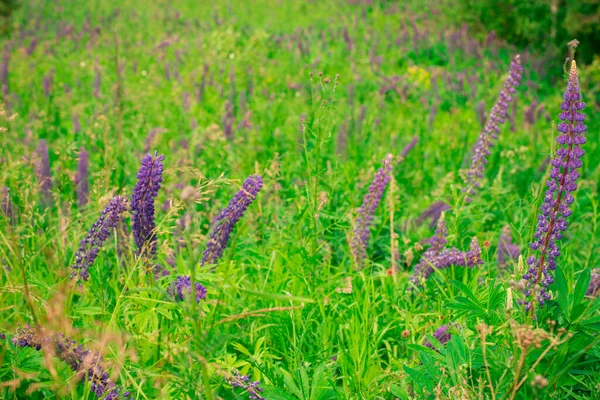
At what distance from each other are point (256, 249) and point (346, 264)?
1.75 ft

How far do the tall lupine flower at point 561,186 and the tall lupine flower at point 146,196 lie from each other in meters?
1.23

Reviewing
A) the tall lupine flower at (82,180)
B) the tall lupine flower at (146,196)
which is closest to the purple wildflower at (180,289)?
the tall lupine flower at (146,196)

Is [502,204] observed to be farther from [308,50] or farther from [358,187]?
[308,50]

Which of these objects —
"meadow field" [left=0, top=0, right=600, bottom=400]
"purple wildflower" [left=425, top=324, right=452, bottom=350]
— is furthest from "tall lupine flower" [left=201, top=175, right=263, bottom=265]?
"purple wildflower" [left=425, top=324, right=452, bottom=350]

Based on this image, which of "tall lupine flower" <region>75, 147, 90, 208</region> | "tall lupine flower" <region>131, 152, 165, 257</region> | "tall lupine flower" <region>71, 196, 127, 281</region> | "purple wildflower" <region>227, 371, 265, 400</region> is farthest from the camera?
"tall lupine flower" <region>75, 147, 90, 208</region>

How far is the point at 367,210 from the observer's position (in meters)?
2.79

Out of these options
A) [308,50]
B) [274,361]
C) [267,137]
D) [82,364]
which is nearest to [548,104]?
[308,50]

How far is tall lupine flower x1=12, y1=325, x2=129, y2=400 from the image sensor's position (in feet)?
5.71

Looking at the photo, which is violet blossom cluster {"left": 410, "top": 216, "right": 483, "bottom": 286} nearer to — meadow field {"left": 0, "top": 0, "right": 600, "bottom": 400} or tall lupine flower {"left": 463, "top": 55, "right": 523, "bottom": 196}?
meadow field {"left": 0, "top": 0, "right": 600, "bottom": 400}

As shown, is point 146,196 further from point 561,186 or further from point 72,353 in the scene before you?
point 561,186

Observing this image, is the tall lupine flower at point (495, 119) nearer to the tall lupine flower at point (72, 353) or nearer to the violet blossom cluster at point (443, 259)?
the violet blossom cluster at point (443, 259)

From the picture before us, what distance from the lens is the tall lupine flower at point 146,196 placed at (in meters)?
1.92

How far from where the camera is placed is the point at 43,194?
336 cm

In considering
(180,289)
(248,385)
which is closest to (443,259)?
(248,385)
